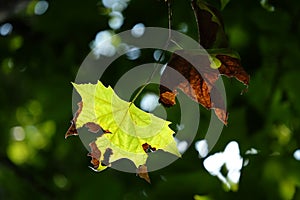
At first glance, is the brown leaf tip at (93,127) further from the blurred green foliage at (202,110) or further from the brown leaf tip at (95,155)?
the blurred green foliage at (202,110)

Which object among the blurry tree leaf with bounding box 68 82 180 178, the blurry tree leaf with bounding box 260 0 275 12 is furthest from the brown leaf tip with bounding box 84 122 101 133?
the blurry tree leaf with bounding box 260 0 275 12

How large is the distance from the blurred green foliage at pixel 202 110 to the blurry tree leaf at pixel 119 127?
1.69 ft

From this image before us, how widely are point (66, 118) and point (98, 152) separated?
814mm

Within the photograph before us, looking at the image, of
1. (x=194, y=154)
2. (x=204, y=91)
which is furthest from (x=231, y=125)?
(x=204, y=91)

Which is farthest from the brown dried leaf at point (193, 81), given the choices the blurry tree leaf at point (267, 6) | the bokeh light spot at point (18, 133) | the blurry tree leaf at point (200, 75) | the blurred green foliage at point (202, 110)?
the bokeh light spot at point (18, 133)

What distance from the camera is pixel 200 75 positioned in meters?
0.66

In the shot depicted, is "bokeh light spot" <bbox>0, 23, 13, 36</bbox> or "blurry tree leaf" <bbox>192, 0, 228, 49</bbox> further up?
"blurry tree leaf" <bbox>192, 0, 228, 49</bbox>

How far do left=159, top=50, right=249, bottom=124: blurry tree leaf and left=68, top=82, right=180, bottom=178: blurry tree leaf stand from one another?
1.5 inches

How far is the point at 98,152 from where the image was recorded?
69 centimetres

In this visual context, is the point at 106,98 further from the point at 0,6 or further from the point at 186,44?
the point at 0,6

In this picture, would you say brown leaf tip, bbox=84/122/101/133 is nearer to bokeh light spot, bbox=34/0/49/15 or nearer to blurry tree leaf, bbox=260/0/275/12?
blurry tree leaf, bbox=260/0/275/12

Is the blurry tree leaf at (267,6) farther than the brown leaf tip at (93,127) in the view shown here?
Yes

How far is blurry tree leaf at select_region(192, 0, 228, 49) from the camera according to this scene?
676 mm

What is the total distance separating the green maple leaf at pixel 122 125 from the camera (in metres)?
0.67
